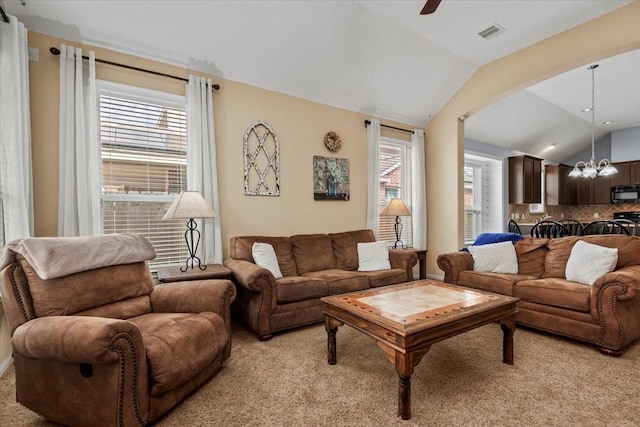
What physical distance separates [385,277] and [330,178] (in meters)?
1.59

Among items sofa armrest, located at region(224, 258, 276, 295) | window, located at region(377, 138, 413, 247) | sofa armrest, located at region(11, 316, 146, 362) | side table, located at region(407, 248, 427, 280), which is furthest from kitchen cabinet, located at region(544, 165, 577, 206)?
sofa armrest, located at region(11, 316, 146, 362)

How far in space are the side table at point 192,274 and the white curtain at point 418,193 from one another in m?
3.29

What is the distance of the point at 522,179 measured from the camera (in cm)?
679

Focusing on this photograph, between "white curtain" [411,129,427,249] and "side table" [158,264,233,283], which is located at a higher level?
"white curtain" [411,129,427,249]

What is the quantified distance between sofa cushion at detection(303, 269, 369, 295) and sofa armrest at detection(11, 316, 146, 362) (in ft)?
6.34

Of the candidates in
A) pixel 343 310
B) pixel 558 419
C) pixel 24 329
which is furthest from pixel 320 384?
pixel 24 329

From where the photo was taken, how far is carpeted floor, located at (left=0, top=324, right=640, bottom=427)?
1.73m

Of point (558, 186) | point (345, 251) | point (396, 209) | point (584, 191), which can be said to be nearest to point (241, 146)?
point (345, 251)

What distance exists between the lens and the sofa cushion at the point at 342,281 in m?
3.24

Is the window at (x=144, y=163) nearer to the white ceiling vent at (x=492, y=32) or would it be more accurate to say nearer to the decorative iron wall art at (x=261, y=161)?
the decorative iron wall art at (x=261, y=161)

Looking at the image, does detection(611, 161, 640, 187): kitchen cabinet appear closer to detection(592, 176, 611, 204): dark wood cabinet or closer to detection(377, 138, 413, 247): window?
detection(592, 176, 611, 204): dark wood cabinet

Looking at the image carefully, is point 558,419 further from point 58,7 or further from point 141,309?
point 58,7

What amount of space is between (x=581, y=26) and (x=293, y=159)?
3.57 m

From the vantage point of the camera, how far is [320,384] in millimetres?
2084
